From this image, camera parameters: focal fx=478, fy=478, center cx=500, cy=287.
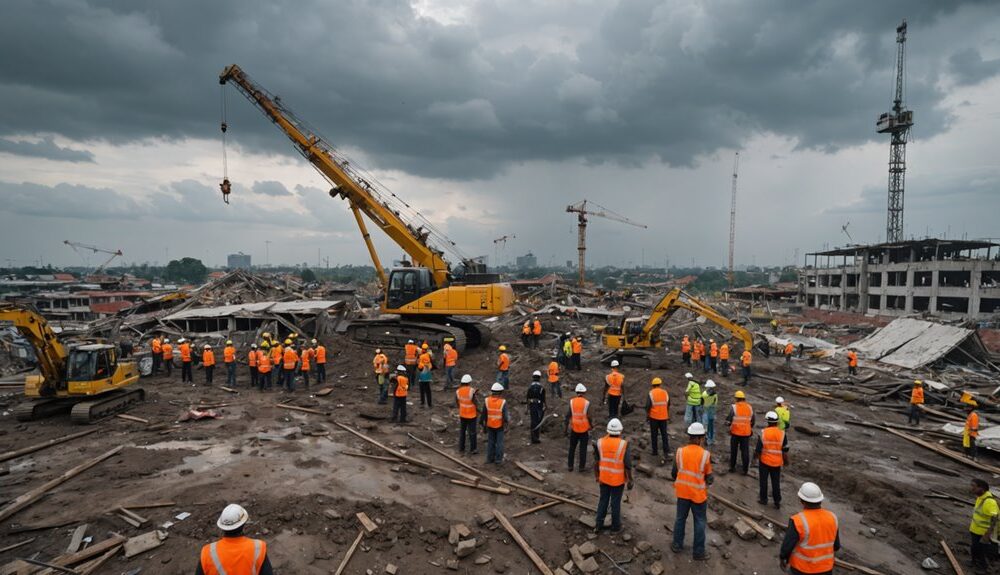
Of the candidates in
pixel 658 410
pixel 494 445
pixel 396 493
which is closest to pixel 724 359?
pixel 658 410

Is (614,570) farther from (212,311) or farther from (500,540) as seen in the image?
(212,311)

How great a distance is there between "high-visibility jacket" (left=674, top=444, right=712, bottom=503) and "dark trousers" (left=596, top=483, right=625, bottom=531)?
0.83 meters

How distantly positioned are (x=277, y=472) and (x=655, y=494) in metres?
6.40

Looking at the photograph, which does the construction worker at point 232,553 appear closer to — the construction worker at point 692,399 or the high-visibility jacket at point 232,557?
the high-visibility jacket at point 232,557

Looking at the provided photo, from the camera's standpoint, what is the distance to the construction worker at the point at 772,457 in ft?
23.6

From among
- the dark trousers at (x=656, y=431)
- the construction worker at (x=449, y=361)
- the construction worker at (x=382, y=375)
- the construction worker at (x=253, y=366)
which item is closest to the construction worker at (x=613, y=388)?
the dark trousers at (x=656, y=431)

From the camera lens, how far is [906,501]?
26.0 ft

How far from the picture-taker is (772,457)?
24.0ft

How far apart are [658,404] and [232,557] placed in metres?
7.38

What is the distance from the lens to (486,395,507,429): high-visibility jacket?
28.2 feet

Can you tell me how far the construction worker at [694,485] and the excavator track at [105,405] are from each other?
12919mm

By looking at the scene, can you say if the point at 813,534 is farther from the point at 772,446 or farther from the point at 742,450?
the point at 742,450

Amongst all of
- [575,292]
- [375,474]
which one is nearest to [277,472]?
[375,474]

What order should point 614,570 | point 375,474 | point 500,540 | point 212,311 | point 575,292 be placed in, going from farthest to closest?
point 575,292 → point 212,311 → point 375,474 → point 500,540 → point 614,570
